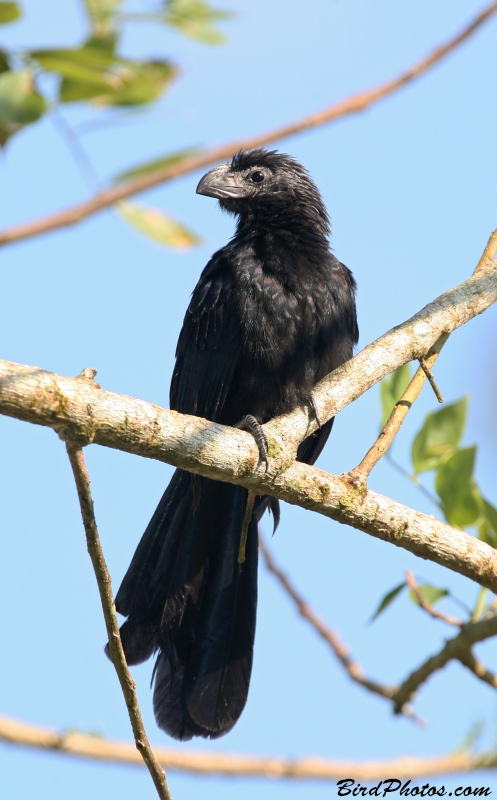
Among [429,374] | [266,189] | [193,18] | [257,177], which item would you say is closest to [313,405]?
[429,374]

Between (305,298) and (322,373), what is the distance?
1.24 feet

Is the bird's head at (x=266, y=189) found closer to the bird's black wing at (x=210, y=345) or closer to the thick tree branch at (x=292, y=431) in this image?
the bird's black wing at (x=210, y=345)

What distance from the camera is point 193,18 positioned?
1393 mm

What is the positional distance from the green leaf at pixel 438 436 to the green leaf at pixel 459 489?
167mm

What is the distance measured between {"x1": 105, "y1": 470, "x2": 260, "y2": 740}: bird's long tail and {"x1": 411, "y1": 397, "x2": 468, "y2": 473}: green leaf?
0.96 meters

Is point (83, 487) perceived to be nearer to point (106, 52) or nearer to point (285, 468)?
point (285, 468)

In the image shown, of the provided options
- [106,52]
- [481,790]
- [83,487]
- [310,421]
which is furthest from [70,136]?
[481,790]

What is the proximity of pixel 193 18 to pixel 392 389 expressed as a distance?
265 centimetres

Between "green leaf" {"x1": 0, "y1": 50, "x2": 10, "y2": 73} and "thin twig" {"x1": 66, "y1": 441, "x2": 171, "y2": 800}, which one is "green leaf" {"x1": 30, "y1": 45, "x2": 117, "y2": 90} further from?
"thin twig" {"x1": 66, "y1": 441, "x2": 171, "y2": 800}

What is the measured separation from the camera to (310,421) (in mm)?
3525

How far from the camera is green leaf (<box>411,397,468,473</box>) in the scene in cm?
374

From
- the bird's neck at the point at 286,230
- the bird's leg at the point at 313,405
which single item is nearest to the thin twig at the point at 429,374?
the bird's leg at the point at 313,405

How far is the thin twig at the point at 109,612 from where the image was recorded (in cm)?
256

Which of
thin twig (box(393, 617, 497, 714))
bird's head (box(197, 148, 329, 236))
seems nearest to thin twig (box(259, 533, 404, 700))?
thin twig (box(393, 617, 497, 714))
